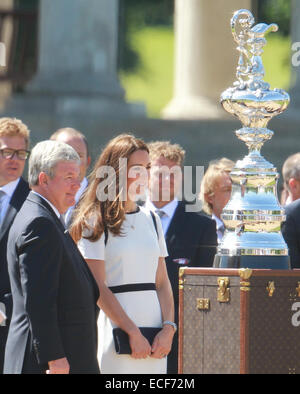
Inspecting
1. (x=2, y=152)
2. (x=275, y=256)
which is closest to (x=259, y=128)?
(x=275, y=256)

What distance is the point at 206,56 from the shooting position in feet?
73.9

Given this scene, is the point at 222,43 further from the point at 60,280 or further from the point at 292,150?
the point at 60,280

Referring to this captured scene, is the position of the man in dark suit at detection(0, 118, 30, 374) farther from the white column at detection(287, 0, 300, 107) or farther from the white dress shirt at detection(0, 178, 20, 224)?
the white column at detection(287, 0, 300, 107)

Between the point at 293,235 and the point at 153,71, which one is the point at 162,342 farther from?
the point at 153,71

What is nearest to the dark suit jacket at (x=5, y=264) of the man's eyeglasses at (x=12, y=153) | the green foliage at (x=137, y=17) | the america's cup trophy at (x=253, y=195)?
the man's eyeglasses at (x=12, y=153)

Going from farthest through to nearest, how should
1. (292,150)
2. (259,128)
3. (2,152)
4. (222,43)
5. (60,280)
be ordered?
(222,43) → (292,150) → (2,152) → (259,128) → (60,280)

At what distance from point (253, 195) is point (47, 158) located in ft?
4.17

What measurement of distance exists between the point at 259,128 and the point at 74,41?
525 inches

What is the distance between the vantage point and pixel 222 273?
7.47 meters

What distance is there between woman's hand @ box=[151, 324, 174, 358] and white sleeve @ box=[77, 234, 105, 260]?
599 millimetres

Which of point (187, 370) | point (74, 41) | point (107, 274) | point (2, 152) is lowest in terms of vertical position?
point (187, 370)

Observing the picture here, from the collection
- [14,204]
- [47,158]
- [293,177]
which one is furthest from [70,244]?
[293,177]

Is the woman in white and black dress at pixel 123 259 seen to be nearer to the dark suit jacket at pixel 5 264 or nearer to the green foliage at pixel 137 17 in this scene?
the dark suit jacket at pixel 5 264

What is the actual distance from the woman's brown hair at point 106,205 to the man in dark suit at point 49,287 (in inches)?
19.6
